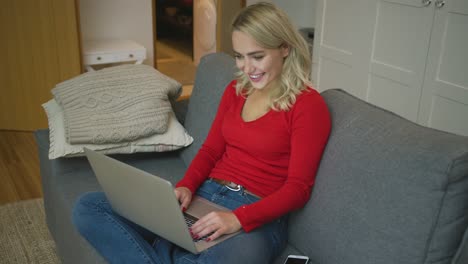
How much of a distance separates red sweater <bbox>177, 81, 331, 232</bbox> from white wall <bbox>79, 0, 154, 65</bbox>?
7.80ft

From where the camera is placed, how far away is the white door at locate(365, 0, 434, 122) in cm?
261

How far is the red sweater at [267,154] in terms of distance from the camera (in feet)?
4.20

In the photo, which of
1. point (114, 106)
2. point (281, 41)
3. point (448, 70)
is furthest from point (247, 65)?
point (448, 70)

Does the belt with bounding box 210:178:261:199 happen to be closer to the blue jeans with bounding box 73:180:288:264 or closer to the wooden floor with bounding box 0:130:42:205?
the blue jeans with bounding box 73:180:288:264

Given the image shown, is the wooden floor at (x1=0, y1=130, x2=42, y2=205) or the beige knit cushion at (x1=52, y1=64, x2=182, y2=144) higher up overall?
the beige knit cushion at (x1=52, y1=64, x2=182, y2=144)

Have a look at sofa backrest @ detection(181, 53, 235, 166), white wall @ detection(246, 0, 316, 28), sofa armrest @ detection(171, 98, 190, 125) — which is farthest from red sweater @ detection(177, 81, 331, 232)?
white wall @ detection(246, 0, 316, 28)

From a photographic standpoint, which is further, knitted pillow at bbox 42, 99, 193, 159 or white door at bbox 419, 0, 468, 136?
white door at bbox 419, 0, 468, 136

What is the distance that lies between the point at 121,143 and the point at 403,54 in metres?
1.71

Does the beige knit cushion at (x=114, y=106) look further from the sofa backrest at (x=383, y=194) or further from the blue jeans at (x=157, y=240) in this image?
the sofa backrest at (x=383, y=194)

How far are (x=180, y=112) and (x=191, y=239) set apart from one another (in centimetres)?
108

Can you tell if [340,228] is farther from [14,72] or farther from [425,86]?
[14,72]

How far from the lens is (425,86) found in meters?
2.62

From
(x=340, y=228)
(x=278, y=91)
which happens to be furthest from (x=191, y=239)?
(x=278, y=91)

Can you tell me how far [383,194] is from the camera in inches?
44.6
